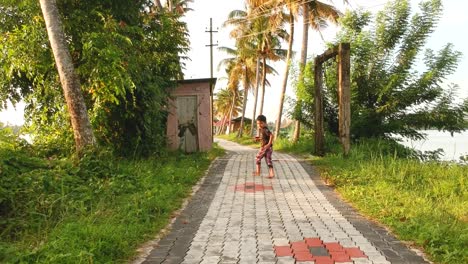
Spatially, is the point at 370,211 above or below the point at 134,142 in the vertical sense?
below

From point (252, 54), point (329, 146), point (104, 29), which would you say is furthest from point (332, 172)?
point (252, 54)

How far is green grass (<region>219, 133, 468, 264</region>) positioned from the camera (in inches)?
184

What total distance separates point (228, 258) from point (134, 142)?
7404 mm

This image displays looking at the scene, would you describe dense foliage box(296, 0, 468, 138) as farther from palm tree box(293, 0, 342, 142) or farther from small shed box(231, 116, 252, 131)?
small shed box(231, 116, 252, 131)

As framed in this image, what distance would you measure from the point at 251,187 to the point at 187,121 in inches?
292

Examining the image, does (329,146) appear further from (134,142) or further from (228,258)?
(228,258)

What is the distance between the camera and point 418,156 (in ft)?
45.2

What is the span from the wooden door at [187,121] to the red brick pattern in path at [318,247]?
35.9 ft

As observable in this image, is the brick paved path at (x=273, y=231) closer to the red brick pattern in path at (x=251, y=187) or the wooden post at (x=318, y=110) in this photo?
the red brick pattern in path at (x=251, y=187)

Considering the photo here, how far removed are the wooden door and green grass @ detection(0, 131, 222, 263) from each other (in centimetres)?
583

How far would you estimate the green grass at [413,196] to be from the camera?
467cm

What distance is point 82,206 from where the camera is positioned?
19.4 feet

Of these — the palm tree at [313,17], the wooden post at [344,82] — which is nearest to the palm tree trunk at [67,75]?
the wooden post at [344,82]

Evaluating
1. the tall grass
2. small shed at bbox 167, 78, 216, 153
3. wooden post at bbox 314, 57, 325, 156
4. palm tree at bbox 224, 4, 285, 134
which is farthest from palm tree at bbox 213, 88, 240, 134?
the tall grass
